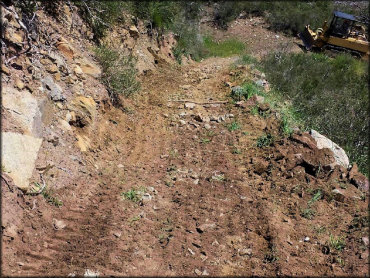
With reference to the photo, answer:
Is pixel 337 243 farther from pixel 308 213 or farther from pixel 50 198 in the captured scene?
pixel 50 198

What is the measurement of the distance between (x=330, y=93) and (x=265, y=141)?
376cm

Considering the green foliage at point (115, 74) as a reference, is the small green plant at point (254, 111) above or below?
below

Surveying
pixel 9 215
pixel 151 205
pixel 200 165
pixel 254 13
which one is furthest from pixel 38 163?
pixel 254 13

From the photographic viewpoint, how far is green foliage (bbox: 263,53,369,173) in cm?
693

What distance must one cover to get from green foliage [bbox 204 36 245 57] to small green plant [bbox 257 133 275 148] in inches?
261

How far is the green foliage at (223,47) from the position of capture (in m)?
12.4

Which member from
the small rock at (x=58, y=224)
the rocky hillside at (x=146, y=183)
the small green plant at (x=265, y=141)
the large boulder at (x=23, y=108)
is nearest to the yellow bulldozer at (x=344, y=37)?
the rocky hillside at (x=146, y=183)

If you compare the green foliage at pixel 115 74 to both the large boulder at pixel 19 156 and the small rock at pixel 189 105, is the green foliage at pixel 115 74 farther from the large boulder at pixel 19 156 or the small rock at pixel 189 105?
the large boulder at pixel 19 156

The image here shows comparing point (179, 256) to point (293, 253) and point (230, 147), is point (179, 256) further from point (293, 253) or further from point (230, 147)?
point (230, 147)

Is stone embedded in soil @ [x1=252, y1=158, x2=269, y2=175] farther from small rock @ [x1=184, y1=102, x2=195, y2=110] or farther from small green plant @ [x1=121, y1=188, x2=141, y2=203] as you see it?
small rock @ [x1=184, y1=102, x2=195, y2=110]

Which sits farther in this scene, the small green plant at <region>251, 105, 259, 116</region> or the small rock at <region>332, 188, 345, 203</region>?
the small green plant at <region>251, 105, 259, 116</region>

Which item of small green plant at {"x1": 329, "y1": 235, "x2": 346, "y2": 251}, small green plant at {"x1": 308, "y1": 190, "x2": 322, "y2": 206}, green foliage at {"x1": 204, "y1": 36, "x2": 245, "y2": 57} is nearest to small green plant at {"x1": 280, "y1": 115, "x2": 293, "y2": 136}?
small green plant at {"x1": 308, "y1": 190, "x2": 322, "y2": 206}

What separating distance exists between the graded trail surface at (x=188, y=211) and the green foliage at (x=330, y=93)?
142 cm

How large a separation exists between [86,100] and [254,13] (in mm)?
12914
